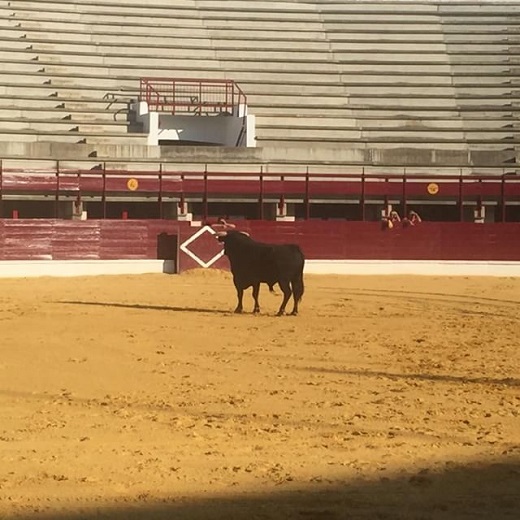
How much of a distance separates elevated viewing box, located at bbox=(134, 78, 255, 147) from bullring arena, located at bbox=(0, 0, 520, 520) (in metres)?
0.06

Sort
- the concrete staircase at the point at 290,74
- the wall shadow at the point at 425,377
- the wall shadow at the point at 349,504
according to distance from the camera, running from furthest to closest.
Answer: the concrete staircase at the point at 290,74, the wall shadow at the point at 425,377, the wall shadow at the point at 349,504

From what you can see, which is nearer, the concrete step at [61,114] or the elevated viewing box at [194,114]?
the concrete step at [61,114]

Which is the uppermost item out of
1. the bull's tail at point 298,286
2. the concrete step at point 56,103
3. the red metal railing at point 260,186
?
the concrete step at point 56,103

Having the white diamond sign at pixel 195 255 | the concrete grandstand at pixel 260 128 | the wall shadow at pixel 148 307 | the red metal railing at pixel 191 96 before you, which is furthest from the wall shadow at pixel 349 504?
the red metal railing at pixel 191 96

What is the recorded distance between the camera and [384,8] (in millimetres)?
30938

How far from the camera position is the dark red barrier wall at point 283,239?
17750mm

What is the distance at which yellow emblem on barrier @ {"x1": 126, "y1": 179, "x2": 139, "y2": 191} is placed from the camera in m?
20.2

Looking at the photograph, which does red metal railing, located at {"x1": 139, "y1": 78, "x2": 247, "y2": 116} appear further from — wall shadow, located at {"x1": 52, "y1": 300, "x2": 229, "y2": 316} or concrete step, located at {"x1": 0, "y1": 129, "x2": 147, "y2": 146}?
wall shadow, located at {"x1": 52, "y1": 300, "x2": 229, "y2": 316}

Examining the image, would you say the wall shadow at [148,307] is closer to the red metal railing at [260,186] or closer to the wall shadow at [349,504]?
the wall shadow at [349,504]

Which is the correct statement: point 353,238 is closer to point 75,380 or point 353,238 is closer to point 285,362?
point 285,362

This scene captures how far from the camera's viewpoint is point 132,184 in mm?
20172

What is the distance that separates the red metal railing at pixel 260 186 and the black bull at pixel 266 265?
9.15 metres

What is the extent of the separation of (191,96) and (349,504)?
22.6 meters

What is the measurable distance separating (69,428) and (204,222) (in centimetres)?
1347
